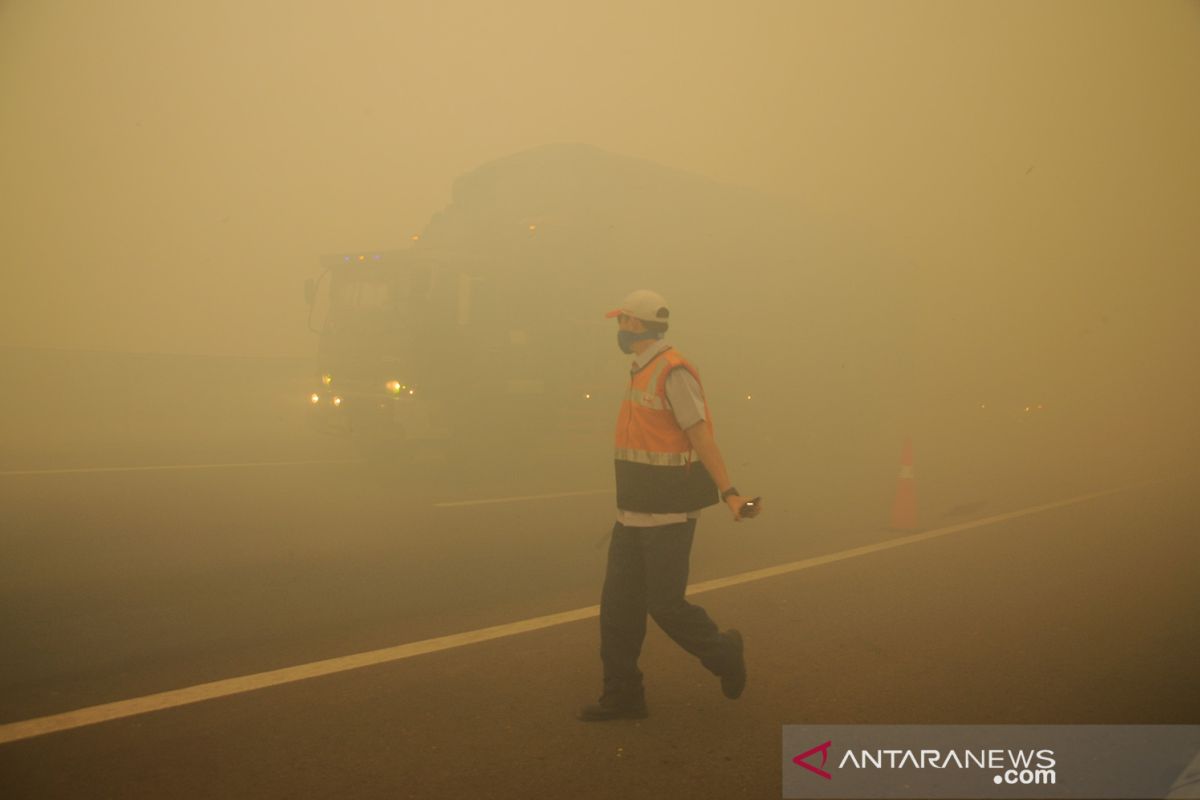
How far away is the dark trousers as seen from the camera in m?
4.24

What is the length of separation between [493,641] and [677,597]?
1617mm

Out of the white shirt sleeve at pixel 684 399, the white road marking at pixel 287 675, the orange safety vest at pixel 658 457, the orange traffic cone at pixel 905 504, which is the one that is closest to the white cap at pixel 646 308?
the orange safety vest at pixel 658 457

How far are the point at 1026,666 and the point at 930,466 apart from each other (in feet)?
37.8

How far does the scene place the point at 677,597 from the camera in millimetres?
4230

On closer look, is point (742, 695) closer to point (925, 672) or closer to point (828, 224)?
point (925, 672)

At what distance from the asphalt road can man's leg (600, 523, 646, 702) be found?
0.19m

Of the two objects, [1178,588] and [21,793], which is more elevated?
[21,793]

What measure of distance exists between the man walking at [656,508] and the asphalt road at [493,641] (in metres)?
0.28

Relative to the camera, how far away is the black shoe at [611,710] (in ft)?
14.2

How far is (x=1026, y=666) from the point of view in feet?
17.0

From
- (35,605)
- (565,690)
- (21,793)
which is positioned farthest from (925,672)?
(35,605)

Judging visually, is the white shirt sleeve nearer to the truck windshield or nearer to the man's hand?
the man's hand

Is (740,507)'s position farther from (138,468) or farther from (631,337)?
(138,468)

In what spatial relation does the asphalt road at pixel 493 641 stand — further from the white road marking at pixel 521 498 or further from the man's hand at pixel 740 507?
the man's hand at pixel 740 507
